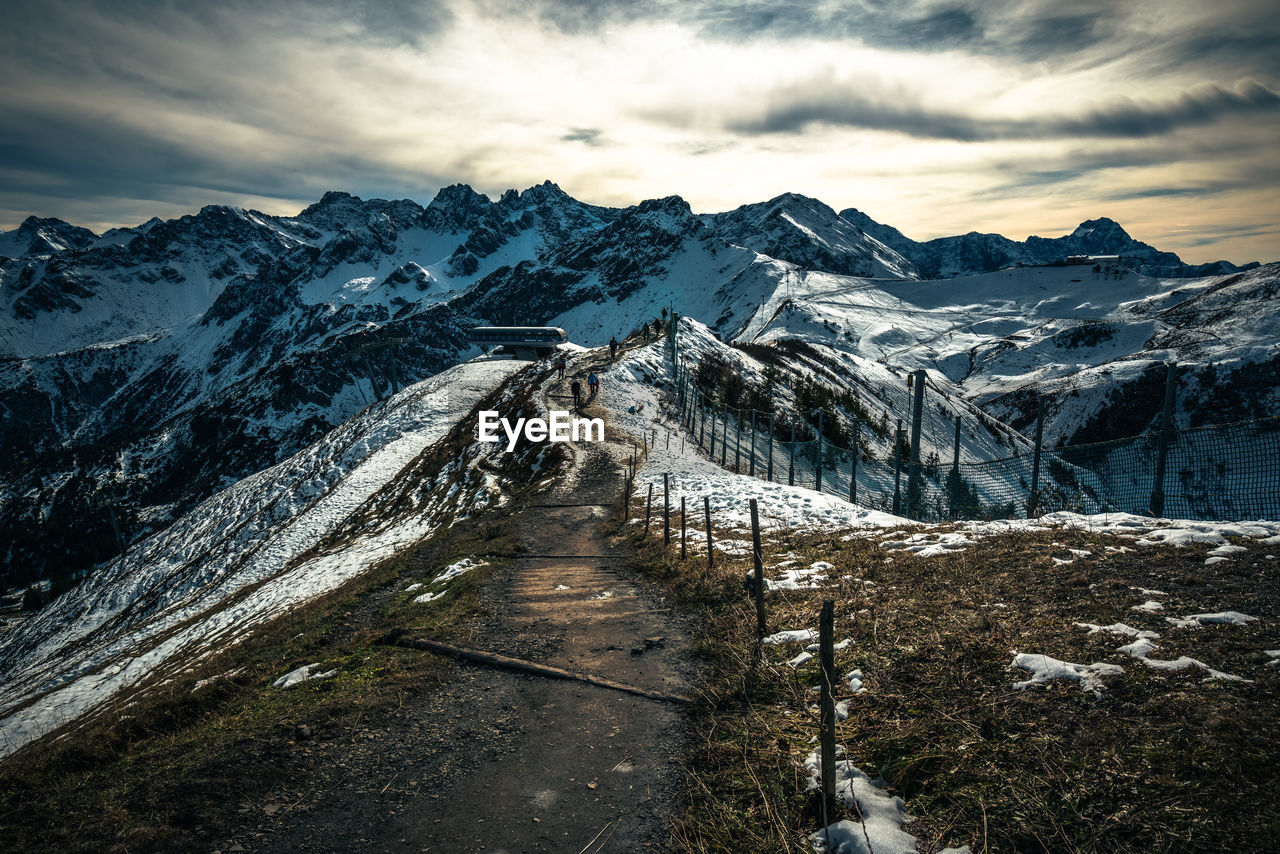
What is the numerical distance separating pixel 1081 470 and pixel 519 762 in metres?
22.1

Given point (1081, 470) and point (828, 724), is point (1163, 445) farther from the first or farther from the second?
point (828, 724)

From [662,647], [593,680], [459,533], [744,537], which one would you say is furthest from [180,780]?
[459,533]

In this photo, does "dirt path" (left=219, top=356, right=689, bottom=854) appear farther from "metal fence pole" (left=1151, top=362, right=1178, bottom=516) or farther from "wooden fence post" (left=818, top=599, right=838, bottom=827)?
"metal fence pole" (left=1151, top=362, right=1178, bottom=516)

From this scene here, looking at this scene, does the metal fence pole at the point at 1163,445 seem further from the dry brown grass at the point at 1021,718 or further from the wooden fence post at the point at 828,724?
the wooden fence post at the point at 828,724

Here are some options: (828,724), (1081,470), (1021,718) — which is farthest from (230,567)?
(1081,470)

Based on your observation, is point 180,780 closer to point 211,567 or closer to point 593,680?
point 593,680

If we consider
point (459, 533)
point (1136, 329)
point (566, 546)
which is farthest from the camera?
point (1136, 329)

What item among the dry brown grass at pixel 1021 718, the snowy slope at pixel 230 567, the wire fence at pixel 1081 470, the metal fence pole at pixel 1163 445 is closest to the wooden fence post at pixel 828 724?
the dry brown grass at pixel 1021 718

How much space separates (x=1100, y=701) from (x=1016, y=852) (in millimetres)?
1953

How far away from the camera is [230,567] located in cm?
3341

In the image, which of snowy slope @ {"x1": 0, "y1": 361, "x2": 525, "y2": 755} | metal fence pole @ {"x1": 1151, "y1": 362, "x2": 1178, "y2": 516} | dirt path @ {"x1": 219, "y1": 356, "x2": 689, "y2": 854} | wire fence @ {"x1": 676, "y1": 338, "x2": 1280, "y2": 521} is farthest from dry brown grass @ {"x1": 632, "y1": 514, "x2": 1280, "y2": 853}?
snowy slope @ {"x1": 0, "y1": 361, "x2": 525, "y2": 755}

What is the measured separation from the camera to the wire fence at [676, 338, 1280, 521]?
12.1 meters

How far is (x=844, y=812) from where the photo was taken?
470cm

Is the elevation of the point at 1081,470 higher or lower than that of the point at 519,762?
higher
